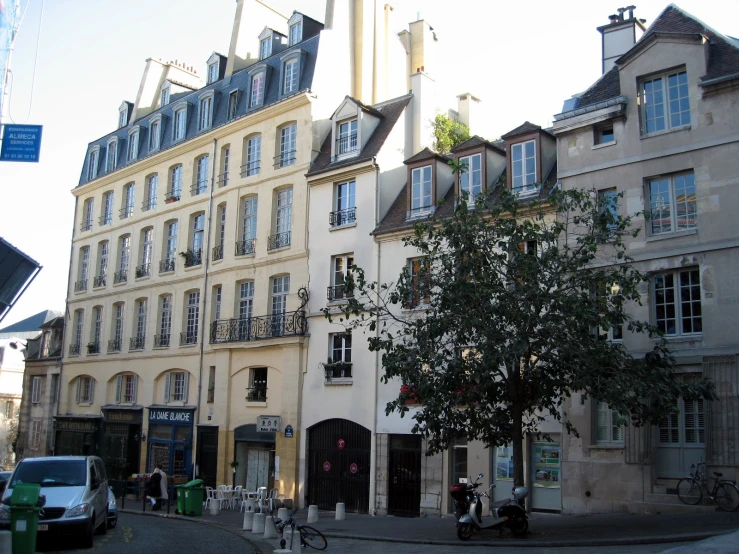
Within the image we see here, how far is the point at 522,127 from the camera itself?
23.4 metres

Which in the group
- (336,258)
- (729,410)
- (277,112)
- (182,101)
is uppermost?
(182,101)

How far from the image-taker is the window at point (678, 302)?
18969mm

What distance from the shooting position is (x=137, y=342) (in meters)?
36.0

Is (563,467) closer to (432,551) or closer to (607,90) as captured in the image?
(432,551)

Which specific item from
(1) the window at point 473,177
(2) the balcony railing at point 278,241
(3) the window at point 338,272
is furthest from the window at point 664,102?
(2) the balcony railing at point 278,241

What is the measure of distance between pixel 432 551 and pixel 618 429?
664 cm

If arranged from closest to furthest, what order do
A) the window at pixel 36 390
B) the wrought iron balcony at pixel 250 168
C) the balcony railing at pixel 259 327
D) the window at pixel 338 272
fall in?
the window at pixel 338 272 → the balcony railing at pixel 259 327 → the wrought iron balcony at pixel 250 168 → the window at pixel 36 390

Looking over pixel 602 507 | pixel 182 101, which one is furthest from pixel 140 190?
pixel 602 507

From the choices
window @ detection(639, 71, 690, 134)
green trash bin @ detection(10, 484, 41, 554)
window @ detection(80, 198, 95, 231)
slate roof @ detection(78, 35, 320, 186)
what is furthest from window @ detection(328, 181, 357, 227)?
window @ detection(80, 198, 95, 231)

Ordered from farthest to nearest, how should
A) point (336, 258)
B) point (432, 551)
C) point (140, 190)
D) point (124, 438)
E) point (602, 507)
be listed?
1. point (140, 190)
2. point (124, 438)
3. point (336, 258)
4. point (602, 507)
5. point (432, 551)

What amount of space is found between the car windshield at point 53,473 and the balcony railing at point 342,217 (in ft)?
42.2

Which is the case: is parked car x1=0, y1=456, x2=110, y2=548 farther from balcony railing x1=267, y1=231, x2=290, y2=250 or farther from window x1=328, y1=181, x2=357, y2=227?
balcony railing x1=267, y1=231, x2=290, y2=250

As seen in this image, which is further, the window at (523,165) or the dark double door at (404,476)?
the dark double door at (404,476)

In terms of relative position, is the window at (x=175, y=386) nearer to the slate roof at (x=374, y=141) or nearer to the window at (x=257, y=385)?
the window at (x=257, y=385)
